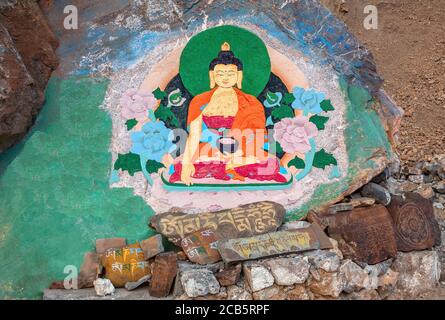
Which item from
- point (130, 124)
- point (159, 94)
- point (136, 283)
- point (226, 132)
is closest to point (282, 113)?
point (226, 132)

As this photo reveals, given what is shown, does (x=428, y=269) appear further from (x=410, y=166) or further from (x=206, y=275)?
(x=410, y=166)

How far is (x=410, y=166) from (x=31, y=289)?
531 cm

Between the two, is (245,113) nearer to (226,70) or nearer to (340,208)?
(226,70)

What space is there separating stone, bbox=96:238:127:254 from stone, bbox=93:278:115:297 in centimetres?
45

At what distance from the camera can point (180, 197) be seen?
19.3 ft

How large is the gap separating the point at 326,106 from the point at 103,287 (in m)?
2.88

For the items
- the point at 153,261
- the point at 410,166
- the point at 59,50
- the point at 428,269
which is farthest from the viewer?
the point at 410,166

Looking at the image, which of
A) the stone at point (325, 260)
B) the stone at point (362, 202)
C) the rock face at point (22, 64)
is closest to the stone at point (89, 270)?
the rock face at point (22, 64)

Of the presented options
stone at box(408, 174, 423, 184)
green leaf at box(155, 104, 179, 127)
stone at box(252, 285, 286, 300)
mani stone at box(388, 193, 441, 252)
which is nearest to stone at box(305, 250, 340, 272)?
stone at box(252, 285, 286, 300)

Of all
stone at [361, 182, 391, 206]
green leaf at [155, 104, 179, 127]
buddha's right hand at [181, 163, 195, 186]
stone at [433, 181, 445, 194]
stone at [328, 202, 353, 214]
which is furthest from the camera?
stone at [433, 181, 445, 194]

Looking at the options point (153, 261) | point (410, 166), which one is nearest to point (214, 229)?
point (153, 261)

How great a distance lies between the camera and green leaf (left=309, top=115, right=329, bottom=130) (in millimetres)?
6125

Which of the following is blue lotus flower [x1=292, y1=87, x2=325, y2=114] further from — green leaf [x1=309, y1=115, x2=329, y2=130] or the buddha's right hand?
the buddha's right hand

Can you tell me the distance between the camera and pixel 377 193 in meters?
5.87
